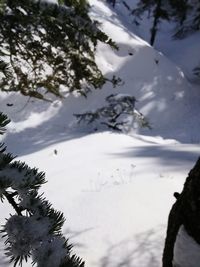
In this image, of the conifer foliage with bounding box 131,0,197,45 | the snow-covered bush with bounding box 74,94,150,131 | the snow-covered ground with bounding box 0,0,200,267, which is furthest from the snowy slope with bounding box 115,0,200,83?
the snow-covered bush with bounding box 74,94,150,131

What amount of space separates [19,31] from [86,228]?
2.49m

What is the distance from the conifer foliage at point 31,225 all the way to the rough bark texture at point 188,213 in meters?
1.83

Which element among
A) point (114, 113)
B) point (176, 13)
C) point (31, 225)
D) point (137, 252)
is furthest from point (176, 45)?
point (31, 225)

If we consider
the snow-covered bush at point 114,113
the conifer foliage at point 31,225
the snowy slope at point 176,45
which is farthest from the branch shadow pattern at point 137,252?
the snowy slope at point 176,45

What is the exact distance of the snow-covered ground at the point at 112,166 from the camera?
14.4 ft

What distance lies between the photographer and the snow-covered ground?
14.4 feet

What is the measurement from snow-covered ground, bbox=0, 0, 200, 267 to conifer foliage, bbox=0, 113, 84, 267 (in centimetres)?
301

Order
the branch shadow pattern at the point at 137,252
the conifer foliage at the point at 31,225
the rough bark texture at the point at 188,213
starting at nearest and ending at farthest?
the conifer foliage at the point at 31,225
the rough bark texture at the point at 188,213
the branch shadow pattern at the point at 137,252

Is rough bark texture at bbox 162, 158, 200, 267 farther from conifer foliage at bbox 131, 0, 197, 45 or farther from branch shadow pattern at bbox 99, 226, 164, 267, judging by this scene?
conifer foliage at bbox 131, 0, 197, 45

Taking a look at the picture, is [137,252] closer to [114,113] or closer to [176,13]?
[114,113]

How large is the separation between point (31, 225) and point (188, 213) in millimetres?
2028

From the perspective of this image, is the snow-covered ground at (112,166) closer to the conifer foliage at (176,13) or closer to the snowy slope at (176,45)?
the snowy slope at (176,45)

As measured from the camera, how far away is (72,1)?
153 inches

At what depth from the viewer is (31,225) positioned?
108cm
